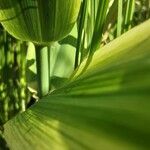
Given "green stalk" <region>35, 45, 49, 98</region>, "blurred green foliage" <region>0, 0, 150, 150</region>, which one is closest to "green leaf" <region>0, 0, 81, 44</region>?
"green stalk" <region>35, 45, 49, 98</region>

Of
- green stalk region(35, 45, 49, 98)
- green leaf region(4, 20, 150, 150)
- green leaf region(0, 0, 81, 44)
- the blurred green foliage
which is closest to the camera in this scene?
green leaf region(4, 20, 150, 150)

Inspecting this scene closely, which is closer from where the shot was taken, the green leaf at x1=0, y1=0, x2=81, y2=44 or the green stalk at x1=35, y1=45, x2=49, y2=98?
the green leaf at x1=0, y1=0, x2=81, y2=44

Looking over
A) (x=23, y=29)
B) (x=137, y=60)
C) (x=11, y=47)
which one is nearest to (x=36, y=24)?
(x=23, y=29)

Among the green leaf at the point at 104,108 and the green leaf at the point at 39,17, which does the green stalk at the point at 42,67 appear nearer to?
the green leaf at the point at 39,17

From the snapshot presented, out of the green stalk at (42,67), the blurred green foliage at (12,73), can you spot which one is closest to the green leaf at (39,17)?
the green stalk at (42,67)

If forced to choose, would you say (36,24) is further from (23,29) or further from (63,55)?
(63,55)

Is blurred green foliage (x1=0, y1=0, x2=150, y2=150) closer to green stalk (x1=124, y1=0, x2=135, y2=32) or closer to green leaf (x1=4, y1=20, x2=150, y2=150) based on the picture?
green stalk (x1=124, y1=0, x2=135, y2=32)
